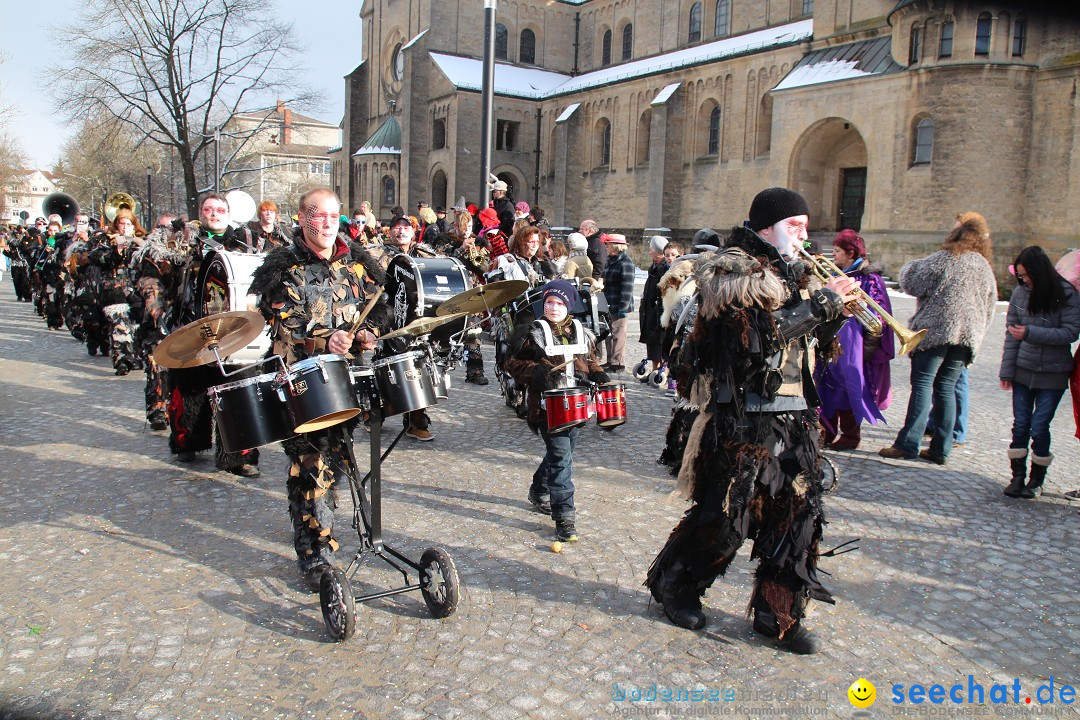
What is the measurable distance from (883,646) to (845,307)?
5.32ft

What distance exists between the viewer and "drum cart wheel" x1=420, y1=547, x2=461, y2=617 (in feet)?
12.8

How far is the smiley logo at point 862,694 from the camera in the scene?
3.31 meters

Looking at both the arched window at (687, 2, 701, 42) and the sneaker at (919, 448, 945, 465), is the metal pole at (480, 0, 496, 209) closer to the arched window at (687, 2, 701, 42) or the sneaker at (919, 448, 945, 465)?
the sneaker at (919, 448, 945, 465)

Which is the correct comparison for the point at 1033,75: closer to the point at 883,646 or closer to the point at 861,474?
the point at 861,474

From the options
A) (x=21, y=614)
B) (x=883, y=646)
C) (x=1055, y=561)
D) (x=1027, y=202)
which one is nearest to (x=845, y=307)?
(x=883, y=646)

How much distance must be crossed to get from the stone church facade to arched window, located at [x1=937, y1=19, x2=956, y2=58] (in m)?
0.06

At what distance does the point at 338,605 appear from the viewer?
12.0ft

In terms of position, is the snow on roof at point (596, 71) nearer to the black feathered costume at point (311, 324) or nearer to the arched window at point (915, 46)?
the arched window at point (915, 46)

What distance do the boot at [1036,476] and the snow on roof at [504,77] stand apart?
137 ft

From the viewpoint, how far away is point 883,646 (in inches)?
150

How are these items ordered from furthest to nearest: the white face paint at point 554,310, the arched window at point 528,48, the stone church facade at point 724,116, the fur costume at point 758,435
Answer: the arched window at point 528,48 → the stone church facade at point 724,116 → the white face paint at point 554,310 → the fur costume at point 758,435

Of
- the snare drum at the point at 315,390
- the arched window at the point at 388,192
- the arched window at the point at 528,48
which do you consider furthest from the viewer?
the arched window at the point at 388,192

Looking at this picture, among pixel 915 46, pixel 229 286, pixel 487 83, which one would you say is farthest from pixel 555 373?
pixel 915 46

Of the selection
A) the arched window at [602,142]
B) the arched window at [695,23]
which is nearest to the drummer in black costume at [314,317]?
the arched window at [602,142]
